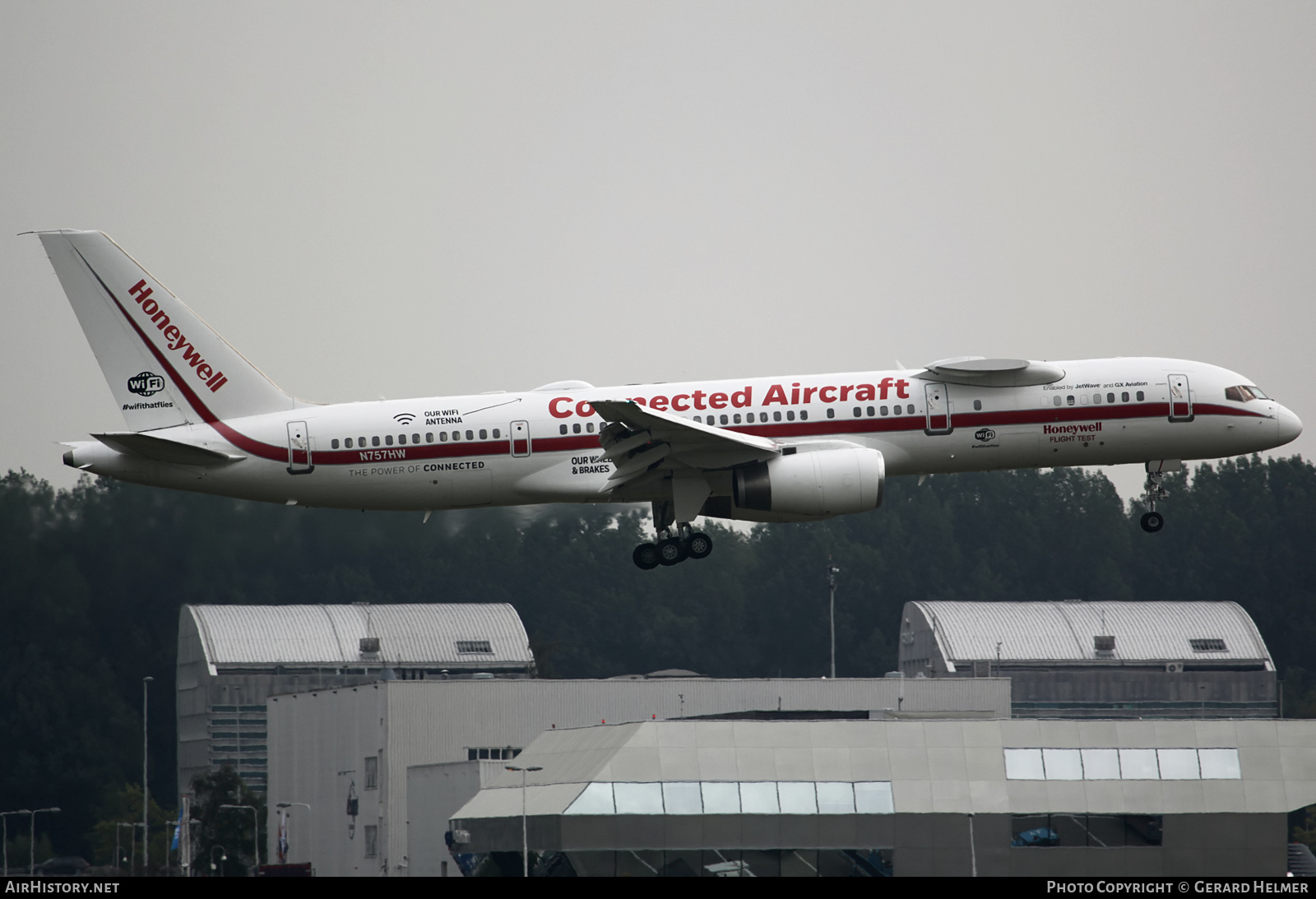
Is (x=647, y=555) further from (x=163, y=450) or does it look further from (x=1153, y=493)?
(x=1153, y=493)

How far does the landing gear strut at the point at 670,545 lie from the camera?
160ft

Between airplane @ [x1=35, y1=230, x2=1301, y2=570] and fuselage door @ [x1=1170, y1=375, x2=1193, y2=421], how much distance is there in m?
0.06

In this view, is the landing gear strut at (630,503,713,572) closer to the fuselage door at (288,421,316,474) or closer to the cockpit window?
the fuselage door at (288,421,316,474)

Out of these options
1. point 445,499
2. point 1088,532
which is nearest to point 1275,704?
point 1088,532

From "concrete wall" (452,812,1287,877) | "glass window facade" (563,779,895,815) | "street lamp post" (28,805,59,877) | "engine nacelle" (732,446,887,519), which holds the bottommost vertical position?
"street lamp post" (28,805,59,877)

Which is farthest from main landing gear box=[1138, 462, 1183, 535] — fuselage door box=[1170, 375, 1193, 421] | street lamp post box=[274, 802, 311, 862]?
street lamp post box=[274, 802, 311, 862]

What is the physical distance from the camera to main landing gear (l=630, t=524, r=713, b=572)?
48875 mm

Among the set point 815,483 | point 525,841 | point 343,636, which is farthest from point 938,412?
point 343,636

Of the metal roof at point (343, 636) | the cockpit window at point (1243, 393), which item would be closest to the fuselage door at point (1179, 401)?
the cockpit window at point (1243, 393)

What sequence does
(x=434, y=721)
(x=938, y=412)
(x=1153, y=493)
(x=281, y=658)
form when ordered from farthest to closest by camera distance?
(x=281, y=658)
(x=434, y=721)
(x=1153, y=493)
(x=938, y=412)

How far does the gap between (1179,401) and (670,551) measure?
14461mm

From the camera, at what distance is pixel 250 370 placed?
1962 inches

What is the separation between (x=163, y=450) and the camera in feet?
155

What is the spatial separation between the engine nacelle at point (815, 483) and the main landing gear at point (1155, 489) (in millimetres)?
8647
